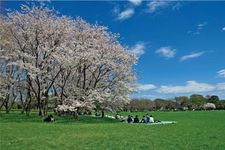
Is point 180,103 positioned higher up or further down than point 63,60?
higher up

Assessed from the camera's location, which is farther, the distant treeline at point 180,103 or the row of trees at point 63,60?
the distant treeline at point 180,103

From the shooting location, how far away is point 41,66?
136ft

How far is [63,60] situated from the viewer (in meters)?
40.7

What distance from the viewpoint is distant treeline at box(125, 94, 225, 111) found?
449 ft

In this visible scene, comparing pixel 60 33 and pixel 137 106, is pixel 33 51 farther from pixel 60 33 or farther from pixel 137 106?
pixel 137 106

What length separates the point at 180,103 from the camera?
500 ft

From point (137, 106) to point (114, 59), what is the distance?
92394 mm

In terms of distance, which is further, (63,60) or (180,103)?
(180,103)

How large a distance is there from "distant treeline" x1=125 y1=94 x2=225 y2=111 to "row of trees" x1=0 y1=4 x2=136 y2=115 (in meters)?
87.8

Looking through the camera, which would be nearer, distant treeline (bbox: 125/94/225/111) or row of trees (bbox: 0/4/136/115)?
row of trees (bbox: 0/4/136/115)

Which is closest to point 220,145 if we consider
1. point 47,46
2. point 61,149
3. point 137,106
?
point 61,149

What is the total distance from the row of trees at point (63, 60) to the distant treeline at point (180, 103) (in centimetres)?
8778

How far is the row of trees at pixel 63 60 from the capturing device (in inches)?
1617

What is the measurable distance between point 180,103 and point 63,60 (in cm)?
11846
